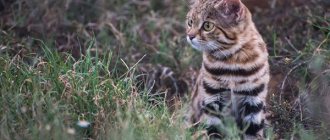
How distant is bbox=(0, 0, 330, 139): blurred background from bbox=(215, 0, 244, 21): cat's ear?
87 centimetres

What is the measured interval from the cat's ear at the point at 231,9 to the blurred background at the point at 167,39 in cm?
87

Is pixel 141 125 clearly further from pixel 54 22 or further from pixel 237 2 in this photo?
pixel 54 22

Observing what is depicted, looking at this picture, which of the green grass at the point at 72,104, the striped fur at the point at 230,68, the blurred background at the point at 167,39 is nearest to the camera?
the green grass at the point at 72,104

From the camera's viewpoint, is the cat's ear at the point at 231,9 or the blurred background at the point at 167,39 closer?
the cat's ear at the point at 231,9

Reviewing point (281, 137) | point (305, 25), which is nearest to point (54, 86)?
point (281, 137)

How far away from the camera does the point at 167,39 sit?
27.2 ft

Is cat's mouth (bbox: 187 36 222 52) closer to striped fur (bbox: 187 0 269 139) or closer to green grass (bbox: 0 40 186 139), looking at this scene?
striped fur (bbox: 187 0 269 139)

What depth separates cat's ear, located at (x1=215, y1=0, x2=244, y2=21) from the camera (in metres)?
5.69

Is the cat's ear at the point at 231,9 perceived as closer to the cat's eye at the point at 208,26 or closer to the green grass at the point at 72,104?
the cat's eye at the point at 208,26

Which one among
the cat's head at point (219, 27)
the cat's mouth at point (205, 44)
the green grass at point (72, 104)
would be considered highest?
the cat's head at point (219, 27)

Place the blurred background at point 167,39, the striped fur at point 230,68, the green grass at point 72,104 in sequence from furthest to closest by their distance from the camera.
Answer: the blurred background at point 167,39 < the striped fur at point 230,68 < the green grass at point 72,104

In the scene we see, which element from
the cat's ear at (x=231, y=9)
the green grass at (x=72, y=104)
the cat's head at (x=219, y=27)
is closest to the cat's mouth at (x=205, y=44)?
the cat's head at (x=219, y=27)

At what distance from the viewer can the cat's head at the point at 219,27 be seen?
5676 mm

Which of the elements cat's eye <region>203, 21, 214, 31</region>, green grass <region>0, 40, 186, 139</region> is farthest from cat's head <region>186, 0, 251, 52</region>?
green grass <region>0, 40, 186, 139</region>
